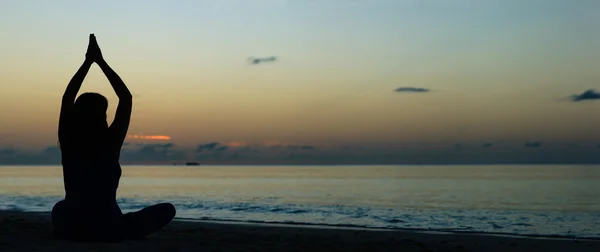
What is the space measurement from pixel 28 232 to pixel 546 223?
1415 cm

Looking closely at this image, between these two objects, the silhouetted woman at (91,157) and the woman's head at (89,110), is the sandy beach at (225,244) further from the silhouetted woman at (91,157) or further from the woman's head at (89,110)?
the woman's head at (89,110)

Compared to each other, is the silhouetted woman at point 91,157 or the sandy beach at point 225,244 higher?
the silhouetted woman at point 91,157

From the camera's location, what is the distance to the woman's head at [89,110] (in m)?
5.57

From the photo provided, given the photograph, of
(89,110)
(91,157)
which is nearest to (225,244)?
(91,157)

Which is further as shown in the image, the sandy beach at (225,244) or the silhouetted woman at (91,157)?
the sandy beach at (225,244)

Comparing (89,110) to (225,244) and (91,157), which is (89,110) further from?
(225,244)

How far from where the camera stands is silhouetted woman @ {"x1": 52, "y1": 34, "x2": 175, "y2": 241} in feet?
18.1

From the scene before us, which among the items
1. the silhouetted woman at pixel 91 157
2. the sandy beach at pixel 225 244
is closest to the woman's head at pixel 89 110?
the silhouetted woman at pixel 91 157

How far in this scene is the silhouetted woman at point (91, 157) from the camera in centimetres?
552

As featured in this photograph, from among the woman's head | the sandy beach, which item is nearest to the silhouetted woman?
the woman's head

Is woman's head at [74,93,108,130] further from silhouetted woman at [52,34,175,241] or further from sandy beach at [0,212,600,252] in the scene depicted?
sandy beach at [0,212,600,252]

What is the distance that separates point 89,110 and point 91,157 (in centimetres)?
47

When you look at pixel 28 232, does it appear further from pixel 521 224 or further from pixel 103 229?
pixel 521 224

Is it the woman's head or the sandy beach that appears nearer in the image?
the woman's head
